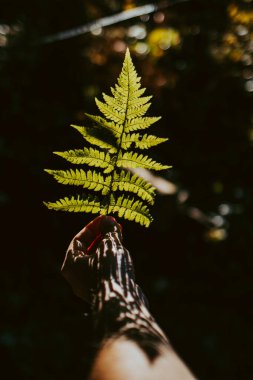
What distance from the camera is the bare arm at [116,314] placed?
125 centimetres

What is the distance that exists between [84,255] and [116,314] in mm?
510

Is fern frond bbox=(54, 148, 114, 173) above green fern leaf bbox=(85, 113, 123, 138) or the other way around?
the other way around

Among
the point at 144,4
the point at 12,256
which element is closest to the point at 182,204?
the point at 12,256

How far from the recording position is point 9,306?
4.48m

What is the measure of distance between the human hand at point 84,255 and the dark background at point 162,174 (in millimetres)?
1872

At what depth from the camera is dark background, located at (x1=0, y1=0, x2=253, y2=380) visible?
15.0ft

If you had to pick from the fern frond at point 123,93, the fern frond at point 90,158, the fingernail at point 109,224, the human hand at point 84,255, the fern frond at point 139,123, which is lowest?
the human hand at point 84,255

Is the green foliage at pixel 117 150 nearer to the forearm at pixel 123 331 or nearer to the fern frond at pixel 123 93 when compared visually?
the fern frond at pixel 123 93

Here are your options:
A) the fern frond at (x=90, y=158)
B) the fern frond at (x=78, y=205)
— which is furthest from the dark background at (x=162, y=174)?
the fern frond at (x=90, y=158)

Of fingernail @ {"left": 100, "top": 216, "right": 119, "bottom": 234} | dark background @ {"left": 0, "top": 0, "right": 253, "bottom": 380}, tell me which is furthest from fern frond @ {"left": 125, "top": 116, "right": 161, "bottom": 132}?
dark background @ {"left": 0, "top": 0, "right": 253, "bottom": 380}

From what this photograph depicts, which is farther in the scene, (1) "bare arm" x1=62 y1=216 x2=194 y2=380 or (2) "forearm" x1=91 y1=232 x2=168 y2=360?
(2) "forearm" x1=91 y1=232 x2=168 y2=360

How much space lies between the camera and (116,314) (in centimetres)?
153

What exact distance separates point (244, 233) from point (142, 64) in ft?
10.7

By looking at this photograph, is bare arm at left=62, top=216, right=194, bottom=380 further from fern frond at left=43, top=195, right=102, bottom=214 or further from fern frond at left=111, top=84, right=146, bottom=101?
fern frond at left=111, top=84, right=146, bottom=101
